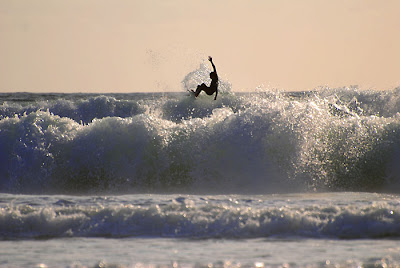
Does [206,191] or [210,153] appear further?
[210,153]

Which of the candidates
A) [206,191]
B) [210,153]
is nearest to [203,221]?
[206,191]

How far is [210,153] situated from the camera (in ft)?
39.9

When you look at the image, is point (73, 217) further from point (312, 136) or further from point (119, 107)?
point (119, 107)

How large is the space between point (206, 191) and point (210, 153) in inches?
59.4

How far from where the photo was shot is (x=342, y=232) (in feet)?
23.0

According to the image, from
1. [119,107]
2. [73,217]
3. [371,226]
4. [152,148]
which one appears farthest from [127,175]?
[119,107]

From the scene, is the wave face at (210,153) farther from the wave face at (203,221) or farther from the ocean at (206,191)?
the wave face at (203,221)

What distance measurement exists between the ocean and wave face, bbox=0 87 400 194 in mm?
31

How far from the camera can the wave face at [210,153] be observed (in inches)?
449

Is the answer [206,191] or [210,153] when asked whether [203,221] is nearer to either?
[206,191]

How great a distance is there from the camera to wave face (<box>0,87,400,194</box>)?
1140 cm

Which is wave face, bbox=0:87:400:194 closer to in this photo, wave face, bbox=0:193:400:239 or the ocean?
the ocean

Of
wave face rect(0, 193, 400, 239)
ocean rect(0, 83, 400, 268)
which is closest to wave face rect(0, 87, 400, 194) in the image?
ocean rect(0, 83, 400, 268)

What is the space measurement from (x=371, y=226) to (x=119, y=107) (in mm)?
16838
